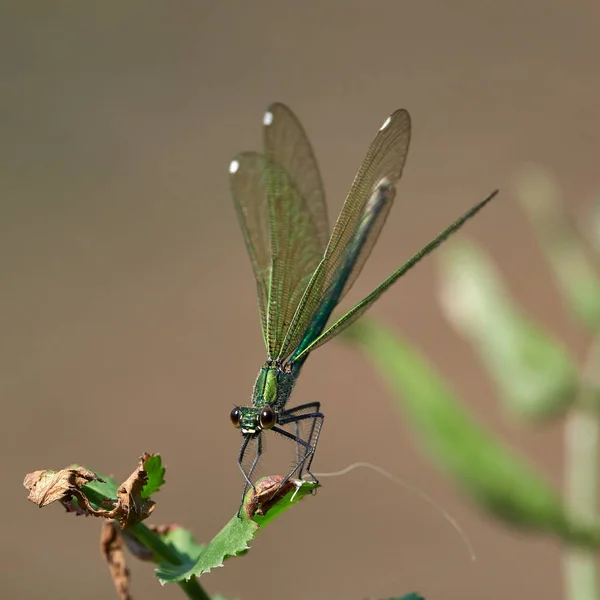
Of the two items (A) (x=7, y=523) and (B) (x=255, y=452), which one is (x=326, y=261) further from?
(A) (x=7, y=523)

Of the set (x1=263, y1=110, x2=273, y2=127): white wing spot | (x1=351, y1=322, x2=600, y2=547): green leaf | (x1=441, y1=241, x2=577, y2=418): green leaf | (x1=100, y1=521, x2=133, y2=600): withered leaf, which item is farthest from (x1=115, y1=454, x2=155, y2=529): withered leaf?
(x1=441, y1=241, x2=577, y2=418): green leaf

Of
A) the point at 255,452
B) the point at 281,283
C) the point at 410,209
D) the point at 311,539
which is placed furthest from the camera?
the point at 410,209

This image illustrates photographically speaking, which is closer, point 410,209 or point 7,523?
point 7,523

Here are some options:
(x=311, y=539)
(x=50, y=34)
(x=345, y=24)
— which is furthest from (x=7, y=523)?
(x=345, y=24)

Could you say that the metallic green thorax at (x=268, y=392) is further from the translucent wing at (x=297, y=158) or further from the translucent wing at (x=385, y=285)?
the translucent wing at (x=297, y=158)

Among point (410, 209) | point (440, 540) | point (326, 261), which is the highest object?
point (410, 209)

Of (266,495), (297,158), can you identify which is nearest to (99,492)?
(266,495)
